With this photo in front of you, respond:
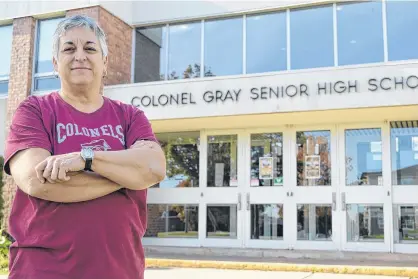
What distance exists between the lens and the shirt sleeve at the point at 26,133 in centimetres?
198

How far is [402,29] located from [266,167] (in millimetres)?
4098

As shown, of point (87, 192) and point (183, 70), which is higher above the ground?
point (183, 70)

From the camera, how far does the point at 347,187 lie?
10352 millimetres

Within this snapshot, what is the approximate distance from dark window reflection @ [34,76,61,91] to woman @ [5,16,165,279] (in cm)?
1019

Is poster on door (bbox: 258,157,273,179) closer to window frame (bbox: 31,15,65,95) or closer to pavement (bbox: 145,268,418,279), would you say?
pavement (bbox: 145,268,418,279)

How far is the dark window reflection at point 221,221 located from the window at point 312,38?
3518 millimetres

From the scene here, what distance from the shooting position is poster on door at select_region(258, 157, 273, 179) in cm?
1097

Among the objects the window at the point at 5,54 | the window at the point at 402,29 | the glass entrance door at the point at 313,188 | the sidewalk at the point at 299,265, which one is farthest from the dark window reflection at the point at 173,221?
the window at the point at 402,29

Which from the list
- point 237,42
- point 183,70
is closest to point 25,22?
point 183,70

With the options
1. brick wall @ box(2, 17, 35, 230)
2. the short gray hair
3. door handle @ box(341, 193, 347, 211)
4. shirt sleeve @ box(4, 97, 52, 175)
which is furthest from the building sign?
shirt sleeve @ box(4, 97, 52, 175)

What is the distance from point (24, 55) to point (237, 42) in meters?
5.17

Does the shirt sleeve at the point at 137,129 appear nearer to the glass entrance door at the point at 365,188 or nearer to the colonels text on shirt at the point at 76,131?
the colonels text on shirt at the point at 76,131

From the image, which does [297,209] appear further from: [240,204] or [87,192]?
[87,192]

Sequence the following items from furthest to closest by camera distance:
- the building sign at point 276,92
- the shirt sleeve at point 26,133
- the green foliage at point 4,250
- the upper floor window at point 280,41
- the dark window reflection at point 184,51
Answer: the dark window reflection at point 184,51 < the upper floor window at point 280,41 < the building sign at point 276,92 < the green foliage at point 4,250 < the shirt sleeve at point 26,133
